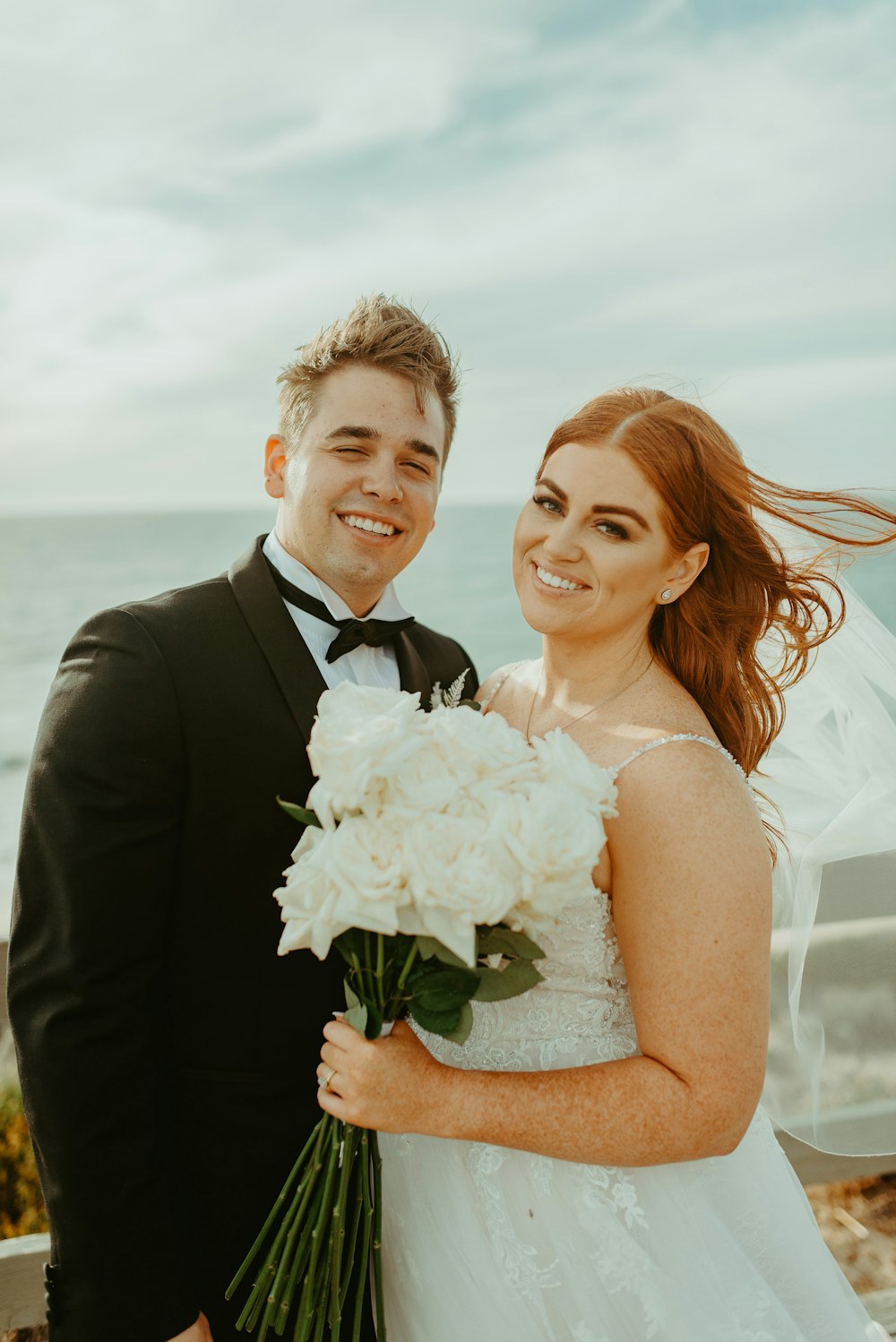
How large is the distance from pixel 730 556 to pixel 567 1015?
1269 millimetres

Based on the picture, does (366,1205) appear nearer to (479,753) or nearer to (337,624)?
(479,753)

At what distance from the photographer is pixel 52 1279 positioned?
2.08 meters

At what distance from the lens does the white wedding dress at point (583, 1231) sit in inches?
79.1

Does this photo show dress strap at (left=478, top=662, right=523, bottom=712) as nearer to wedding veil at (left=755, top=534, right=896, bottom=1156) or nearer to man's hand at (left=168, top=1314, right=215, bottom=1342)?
wedding veil at (left=755, top=534, right=896, bottom=1156)

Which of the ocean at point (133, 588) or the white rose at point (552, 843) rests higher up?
the ocean at point (133, 588)

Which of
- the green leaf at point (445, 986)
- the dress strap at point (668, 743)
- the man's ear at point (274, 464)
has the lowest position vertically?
the green leaf at point (445, 986)

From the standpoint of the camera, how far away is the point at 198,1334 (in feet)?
7.00

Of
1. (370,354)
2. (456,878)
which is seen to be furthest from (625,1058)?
(370,354)

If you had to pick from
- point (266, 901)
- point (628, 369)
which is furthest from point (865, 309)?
point (266, 901)

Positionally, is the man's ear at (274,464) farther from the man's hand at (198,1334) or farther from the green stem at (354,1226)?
the man's hand at (198,1334)

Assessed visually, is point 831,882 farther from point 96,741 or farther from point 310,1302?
point 96,741

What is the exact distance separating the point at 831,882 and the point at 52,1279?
6.96 ft

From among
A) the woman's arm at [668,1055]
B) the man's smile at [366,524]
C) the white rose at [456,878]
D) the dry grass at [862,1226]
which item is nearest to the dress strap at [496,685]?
the man's smile at [366,524]

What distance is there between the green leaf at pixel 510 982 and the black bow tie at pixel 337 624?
966 millimetres
